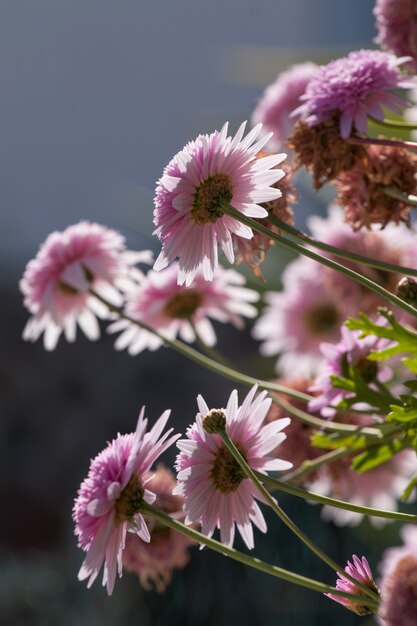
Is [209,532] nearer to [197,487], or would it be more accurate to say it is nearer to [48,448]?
[197,487]

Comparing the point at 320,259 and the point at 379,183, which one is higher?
the point at 379,183

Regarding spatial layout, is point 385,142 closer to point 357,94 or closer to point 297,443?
point 357,94

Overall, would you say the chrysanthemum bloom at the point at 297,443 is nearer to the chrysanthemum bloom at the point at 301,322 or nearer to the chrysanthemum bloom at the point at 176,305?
the chrysanthemum bloom at the point at 176,305

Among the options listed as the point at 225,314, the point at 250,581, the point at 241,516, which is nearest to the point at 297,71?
the point at 225,314

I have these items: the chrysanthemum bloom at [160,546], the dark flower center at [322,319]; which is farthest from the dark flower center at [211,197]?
the dark flower center at [322,319]

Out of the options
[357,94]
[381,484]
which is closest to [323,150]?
[357,94]

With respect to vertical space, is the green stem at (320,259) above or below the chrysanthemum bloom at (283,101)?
below
